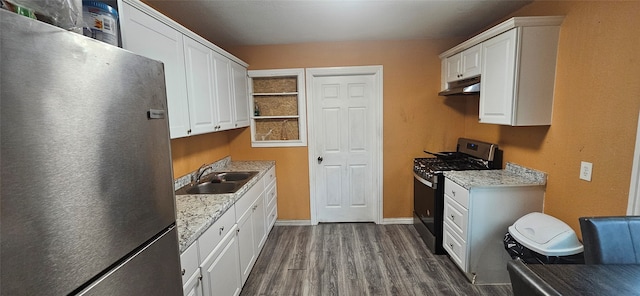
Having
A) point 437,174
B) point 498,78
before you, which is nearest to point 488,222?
point 437,174

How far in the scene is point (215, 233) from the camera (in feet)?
5.41

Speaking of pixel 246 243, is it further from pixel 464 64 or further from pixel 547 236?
pixel 464 64

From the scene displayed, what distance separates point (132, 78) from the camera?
2.76ft

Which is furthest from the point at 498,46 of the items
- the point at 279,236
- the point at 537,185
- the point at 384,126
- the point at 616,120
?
the point at 279,236

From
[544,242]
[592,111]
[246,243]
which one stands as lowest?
[246,243]

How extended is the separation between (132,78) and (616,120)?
2.48 metres

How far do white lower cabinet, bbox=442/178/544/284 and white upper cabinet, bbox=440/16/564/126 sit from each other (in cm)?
60

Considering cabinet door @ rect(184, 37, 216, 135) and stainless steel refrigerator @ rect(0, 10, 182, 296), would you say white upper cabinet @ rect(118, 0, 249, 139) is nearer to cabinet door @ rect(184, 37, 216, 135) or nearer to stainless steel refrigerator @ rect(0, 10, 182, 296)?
cabinet door @ rect(184, 37, 216, 135)

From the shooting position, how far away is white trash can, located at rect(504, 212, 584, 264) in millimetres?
1681

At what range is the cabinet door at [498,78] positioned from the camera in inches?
80.0

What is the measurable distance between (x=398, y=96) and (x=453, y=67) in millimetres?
672

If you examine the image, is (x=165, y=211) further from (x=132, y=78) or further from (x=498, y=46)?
(x=498, y=46)

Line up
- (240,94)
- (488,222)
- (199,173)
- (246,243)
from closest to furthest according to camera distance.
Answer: (488,222) < (246,243) < (199,173) < (240,94)

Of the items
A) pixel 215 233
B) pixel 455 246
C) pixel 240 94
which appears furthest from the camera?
pixel 240 94
